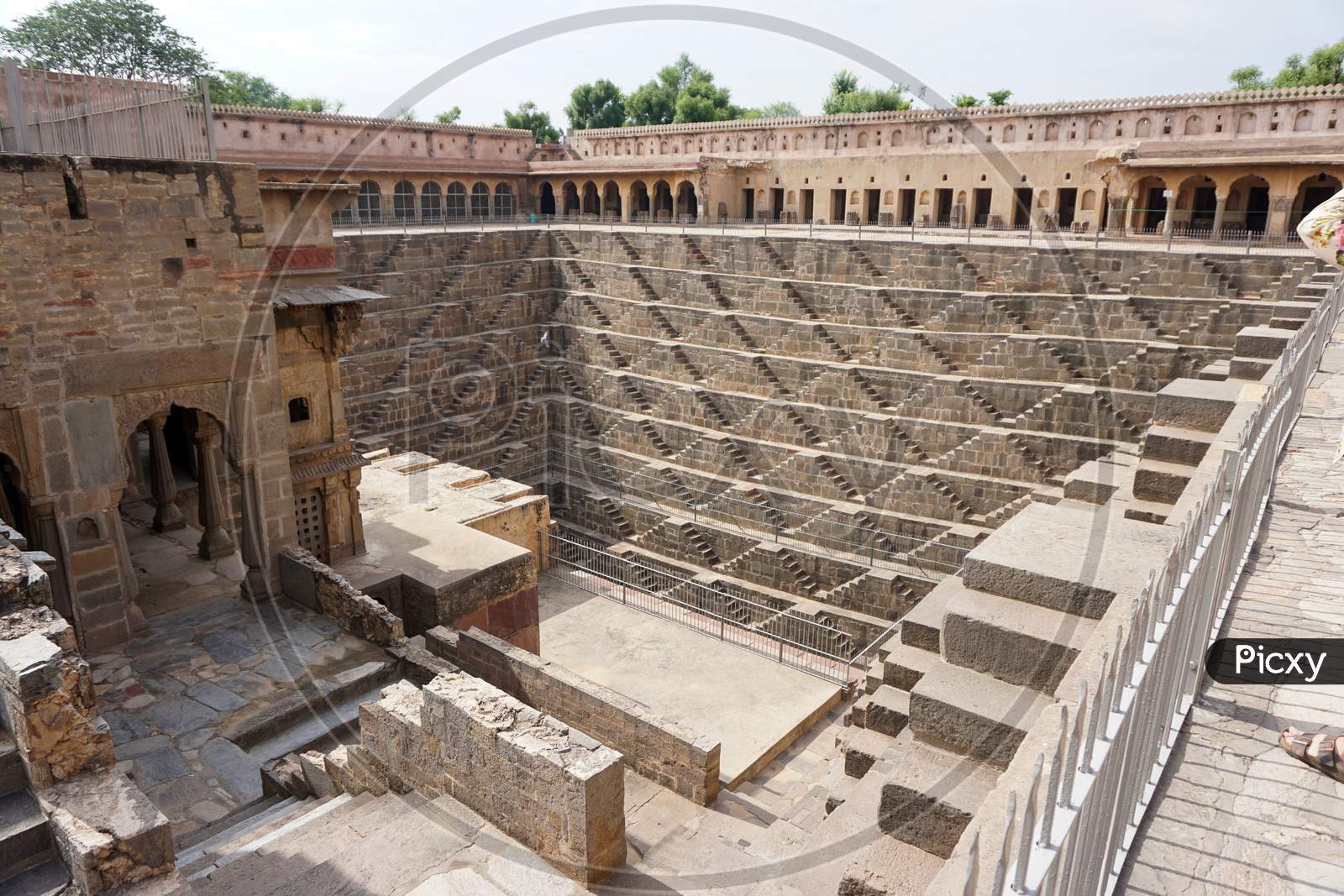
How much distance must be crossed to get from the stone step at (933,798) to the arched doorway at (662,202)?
25.7 meters

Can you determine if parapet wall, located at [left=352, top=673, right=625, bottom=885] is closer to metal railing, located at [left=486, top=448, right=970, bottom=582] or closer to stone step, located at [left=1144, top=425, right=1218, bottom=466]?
stone step, located at [left=1144, top=425, right=1218, bottom=466]

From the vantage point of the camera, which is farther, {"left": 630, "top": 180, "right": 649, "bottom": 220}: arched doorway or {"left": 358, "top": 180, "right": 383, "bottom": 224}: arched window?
{"left": 630, "top": 180, "right": 649, "bottom": 220}: arched doorway

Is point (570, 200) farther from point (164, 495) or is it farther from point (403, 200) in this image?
point (164, 495)

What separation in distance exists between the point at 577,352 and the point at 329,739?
1418cm

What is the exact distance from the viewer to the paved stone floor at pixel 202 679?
5941mm

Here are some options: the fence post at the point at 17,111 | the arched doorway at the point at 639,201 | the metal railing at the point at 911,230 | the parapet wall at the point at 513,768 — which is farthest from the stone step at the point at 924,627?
the arched doorway at the point at 639,201

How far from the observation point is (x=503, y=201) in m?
30.5

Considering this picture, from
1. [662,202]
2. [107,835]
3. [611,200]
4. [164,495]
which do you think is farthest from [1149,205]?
[107,835]

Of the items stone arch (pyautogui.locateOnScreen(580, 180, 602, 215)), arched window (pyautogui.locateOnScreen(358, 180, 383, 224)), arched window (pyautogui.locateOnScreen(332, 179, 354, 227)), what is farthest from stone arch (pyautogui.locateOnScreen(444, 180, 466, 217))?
stone arch (pyautogui.locateOnScreen(580, 180, 602, 215))

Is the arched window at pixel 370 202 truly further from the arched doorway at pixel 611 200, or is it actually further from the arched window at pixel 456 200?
the arched doorway at pixel 611 200

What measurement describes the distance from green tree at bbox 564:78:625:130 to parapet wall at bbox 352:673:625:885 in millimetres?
46504

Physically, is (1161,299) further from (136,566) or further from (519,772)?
(136,566)

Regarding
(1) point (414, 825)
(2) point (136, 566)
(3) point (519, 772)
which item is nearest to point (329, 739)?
(1) point (414, 825)

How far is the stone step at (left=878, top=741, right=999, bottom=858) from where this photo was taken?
355cm
